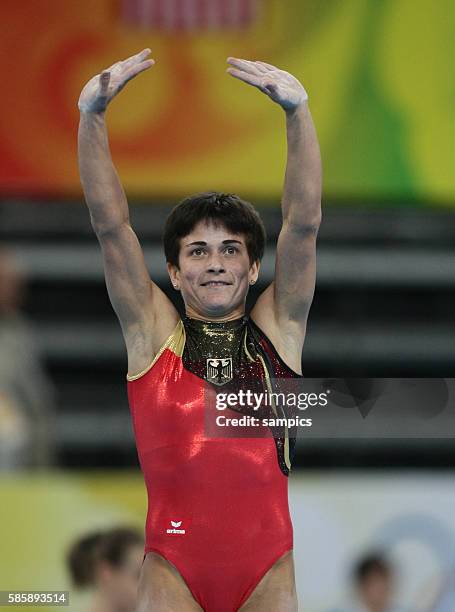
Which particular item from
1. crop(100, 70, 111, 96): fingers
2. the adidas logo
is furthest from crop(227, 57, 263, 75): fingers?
the adidas logo

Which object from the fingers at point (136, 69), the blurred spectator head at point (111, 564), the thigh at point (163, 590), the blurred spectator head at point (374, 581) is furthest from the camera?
the blurred spectator head at point (374, 581)

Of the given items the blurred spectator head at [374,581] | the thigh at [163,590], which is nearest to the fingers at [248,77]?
the thigh at [163,590]

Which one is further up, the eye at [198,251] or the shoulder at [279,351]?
the eye at [198,251]

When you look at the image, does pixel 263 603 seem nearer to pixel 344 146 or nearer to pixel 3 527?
pixel 3 527

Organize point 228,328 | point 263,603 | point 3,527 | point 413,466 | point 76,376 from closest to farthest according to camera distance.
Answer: point 263,603, point 228,328, point 3,527, point 413,466, point 76,376

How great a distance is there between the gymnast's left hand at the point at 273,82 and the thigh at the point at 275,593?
1.24 m

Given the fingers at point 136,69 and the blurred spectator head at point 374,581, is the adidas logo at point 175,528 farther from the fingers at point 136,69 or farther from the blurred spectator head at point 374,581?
the blurred spectator head at point 374,581

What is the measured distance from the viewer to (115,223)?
9.88 feet

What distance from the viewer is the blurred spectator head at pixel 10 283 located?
5055 millimetres

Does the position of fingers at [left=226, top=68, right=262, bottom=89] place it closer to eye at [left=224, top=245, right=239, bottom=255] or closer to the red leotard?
eye at [left=224, top=245, right=239, bottom=255]

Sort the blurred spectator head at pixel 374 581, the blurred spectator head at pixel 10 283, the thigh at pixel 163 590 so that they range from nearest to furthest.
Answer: the thigh at pixel 163 590 < the blurred spectator head at pixel 374 581 < the blurred spectator head at pixel 10 283

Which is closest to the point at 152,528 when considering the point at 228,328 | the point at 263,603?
the point at 263,603

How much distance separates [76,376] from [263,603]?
300 centimetres

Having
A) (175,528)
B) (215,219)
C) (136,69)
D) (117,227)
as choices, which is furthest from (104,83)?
(175,528)
